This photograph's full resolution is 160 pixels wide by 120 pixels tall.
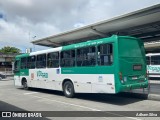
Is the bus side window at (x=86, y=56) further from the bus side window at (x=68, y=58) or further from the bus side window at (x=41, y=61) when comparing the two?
the bus side window at (x=41, y=61)

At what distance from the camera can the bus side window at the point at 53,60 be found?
14540mm

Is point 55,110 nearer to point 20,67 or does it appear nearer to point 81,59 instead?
point 81,59

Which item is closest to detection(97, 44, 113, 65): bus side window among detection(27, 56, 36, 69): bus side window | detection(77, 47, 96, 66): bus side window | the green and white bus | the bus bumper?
the green and white bus

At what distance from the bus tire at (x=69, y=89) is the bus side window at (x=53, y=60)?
59.4 inches

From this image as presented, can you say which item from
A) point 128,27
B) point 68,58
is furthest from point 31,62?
point 128,27

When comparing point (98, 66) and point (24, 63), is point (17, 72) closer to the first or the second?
point (24, 63)

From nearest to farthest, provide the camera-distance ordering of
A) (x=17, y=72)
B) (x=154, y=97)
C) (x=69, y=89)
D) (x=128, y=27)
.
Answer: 1. (x=154, y=97)
2. (x=69, y=89)
3. (x=128, y=27)
4. (x=17, y=72)

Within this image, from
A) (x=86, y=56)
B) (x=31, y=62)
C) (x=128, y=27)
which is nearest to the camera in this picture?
(x=86, y=56)

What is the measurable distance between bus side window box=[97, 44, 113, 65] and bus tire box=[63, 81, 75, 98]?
2.80 metres

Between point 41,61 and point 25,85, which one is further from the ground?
point 41,61

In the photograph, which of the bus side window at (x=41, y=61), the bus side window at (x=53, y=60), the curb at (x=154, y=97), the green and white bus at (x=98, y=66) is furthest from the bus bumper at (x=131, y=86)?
the bus side window at (x=41, y=61)

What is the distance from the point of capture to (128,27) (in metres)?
15.8

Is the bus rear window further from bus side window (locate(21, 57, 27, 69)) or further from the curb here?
bus side window (locate(21, 57, 27, 69))

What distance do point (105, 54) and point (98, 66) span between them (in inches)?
28.6
